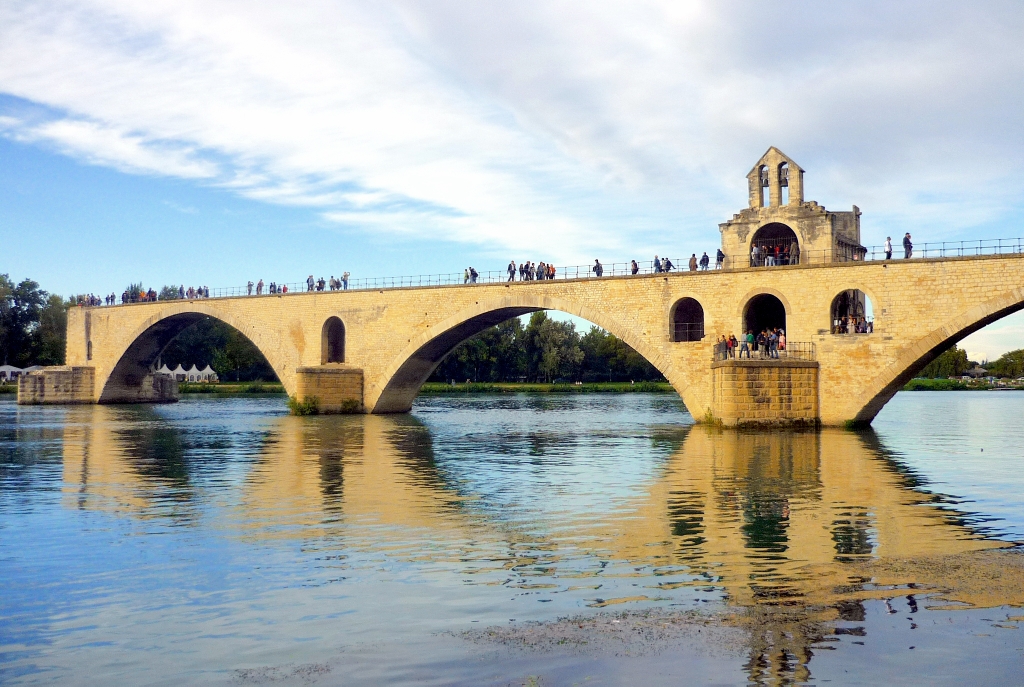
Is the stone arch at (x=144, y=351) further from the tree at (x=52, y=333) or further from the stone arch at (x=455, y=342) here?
the tree at (x=52, y=333)

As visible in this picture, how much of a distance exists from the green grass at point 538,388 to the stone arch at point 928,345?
157ft

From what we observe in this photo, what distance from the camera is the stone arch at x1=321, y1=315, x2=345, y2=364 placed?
46562 mm

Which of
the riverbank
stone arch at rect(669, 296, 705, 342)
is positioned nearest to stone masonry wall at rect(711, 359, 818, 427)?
stone arch at rect(669, 296, 705, 342)

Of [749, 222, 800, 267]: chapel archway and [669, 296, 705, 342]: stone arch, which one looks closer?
[749, 222, 800, 267]: chapel archway

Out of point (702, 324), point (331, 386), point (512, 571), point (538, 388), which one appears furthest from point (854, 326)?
point (538, 388)

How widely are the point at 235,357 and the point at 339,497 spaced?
73.1 m

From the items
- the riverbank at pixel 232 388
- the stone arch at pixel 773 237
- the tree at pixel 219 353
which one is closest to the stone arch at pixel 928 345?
the stone arch at pixel 773 237

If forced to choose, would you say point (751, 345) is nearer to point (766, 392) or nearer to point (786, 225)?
point (766, 392)

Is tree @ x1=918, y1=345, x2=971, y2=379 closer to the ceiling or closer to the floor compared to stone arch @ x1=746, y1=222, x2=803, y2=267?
closer to the floor

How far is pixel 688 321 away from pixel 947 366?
310ft

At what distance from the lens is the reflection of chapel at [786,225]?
34.9 meters

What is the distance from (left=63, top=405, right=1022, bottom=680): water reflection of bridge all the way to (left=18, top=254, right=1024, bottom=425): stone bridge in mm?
5993

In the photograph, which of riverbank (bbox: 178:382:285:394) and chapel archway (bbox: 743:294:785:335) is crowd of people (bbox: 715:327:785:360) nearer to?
chapel archway (bbox: 743:294:785:335)

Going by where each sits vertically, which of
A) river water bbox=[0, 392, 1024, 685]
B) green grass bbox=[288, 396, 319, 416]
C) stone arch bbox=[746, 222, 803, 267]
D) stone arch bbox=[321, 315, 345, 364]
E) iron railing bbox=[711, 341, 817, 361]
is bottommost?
river water bbox=[0, 392, 1024, 685]
